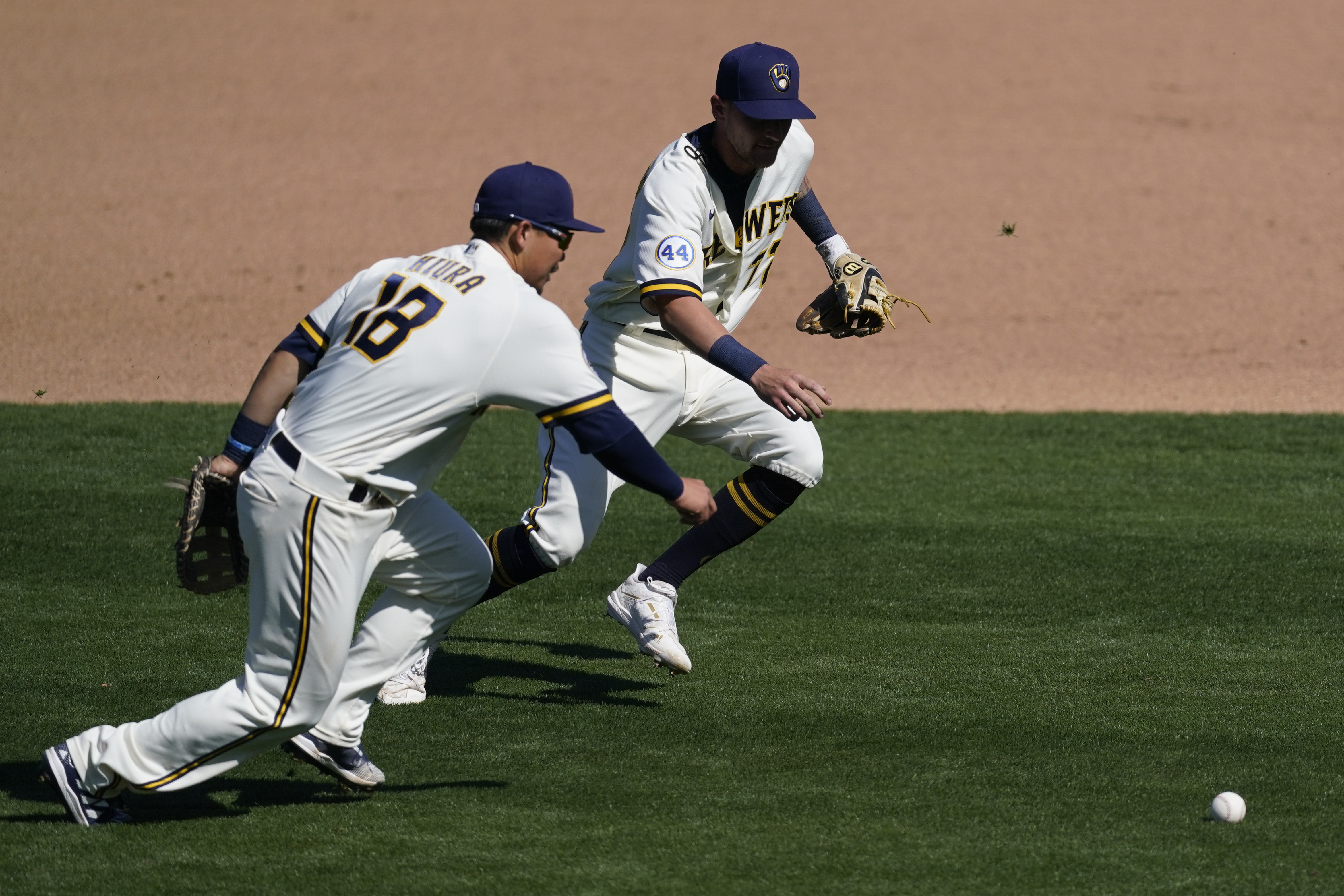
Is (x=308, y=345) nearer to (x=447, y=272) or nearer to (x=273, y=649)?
(x=447, y=272)

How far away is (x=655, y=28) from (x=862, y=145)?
4817 mm

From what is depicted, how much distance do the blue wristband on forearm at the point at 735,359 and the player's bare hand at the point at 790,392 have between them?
0.02 m

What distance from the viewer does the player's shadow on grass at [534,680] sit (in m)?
5.12

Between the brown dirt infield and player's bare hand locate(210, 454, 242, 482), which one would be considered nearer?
player's bare hand locate(210, 454, 242, 482)

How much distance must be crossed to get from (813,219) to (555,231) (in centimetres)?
216

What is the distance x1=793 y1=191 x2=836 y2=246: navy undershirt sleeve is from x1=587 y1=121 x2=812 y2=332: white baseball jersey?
0.15m

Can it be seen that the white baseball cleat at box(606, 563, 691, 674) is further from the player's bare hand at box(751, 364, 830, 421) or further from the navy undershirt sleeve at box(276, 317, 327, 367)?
the navy undershirt sleeve at box(276, 317, 327, 367)

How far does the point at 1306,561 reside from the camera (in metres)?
6.98

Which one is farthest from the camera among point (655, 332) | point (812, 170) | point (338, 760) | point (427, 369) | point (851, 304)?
point (812, 170)

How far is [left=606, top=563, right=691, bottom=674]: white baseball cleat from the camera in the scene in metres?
5.10

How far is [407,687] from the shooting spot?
500 cm

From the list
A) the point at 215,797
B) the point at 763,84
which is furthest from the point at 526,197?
the point at 215,797

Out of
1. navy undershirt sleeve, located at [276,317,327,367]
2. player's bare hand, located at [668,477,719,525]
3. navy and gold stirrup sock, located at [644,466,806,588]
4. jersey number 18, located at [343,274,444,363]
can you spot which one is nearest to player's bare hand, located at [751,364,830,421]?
player's bare hand, located at [668,477,719,525]

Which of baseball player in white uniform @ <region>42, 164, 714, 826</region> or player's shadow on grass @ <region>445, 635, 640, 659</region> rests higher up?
baseball player in white uniform @ <region>42, 164, 714, 826</region>
